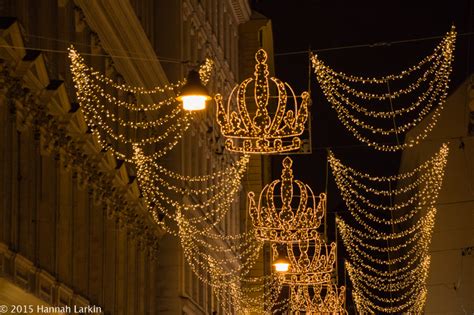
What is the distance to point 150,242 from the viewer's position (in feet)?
133

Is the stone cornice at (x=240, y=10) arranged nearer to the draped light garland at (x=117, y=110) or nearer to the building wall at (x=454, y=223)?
the building wall at (x=454, y=223)

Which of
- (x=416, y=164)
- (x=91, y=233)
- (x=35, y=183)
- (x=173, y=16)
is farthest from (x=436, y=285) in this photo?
(x=35, y=183)

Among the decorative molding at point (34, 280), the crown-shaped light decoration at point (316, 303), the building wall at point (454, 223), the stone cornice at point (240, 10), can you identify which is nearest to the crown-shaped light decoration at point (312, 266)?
the crown-shaped light decoration at point (316, 303)

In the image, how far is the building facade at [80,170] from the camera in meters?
24.7

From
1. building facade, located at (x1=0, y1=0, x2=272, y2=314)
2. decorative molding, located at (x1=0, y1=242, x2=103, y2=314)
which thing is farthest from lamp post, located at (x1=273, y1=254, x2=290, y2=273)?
decorative molding, located at (x1=0, y1=242, x2=103, y2=314)

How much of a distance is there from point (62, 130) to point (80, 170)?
2340 mm

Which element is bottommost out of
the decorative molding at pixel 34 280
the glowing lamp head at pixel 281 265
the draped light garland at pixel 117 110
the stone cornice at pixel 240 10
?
the decorative molding at pixel 34 280

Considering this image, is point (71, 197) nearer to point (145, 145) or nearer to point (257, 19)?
point (145, 145)

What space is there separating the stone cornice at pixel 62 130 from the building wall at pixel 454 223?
29028mm

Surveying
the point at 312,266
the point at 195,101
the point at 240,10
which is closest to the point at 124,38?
the point at 312,266

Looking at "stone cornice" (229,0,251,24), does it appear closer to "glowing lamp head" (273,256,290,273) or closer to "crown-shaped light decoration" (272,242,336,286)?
→ "crown-shaped light decoration" (272,242,336,286)

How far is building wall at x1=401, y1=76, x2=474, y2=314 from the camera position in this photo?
214ft

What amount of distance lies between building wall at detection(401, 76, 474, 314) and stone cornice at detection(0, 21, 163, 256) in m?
29.0

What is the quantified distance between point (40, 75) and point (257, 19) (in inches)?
1766
